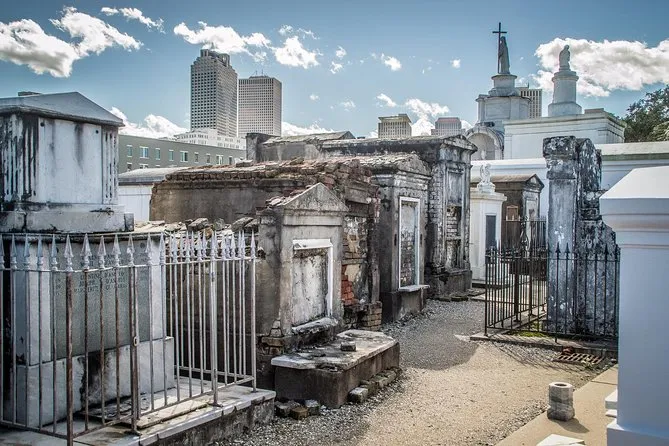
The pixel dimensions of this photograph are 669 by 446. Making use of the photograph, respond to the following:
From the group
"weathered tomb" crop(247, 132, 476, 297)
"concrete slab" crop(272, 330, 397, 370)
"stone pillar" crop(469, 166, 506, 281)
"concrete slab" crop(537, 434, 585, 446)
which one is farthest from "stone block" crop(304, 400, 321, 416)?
"stone pillar" crop(469, 166, 506, 281)

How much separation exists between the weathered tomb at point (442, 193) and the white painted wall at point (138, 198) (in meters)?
5.96

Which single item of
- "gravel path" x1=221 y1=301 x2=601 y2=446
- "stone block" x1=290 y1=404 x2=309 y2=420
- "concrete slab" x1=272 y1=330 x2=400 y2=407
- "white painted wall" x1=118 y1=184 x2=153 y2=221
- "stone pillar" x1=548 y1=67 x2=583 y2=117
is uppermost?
"stone pillar" x1=548 y1=67 x2=583 y2=117

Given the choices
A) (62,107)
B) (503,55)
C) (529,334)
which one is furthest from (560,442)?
(503,55)

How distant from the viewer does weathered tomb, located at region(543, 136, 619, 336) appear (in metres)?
10.1

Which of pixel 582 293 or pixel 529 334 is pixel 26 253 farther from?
pixel 582 293

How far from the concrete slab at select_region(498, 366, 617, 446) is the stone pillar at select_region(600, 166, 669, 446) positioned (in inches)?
127

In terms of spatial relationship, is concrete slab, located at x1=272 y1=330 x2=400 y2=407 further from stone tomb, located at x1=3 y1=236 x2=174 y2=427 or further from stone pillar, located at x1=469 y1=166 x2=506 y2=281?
stone pillar, located at x1=469 y1=166 x2=506 y2=281

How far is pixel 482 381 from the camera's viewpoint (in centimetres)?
812

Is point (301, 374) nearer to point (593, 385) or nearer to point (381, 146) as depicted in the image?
point (593, 385)

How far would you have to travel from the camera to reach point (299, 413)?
6.51 m

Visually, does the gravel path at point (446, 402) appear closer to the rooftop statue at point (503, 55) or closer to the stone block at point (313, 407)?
the stone block at point (313, 407)

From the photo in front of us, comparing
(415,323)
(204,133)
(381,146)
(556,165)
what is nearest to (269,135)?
(381,146)

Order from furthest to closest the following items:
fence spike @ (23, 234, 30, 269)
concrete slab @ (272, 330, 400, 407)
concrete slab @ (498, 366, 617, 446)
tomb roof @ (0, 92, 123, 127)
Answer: concrete slab @ (272, 330, 400, 407) < concrete slab @ (498, 366, 617, 446) < tomb roof @ (0, 92, 123, 127) < fence spike @ (23, 234, 30, 269)

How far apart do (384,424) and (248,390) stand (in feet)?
4.84
